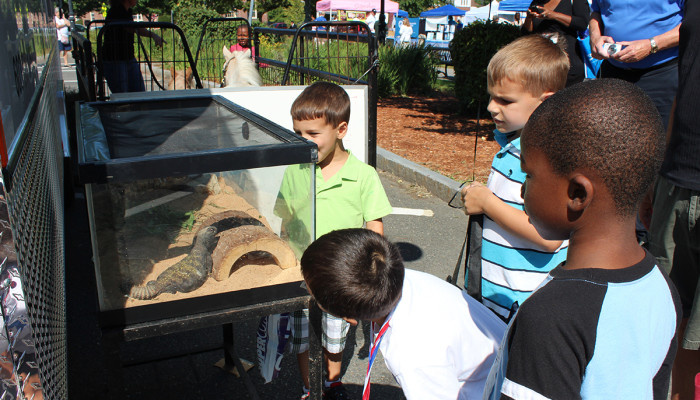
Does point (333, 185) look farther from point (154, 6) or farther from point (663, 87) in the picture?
point (154, 6)

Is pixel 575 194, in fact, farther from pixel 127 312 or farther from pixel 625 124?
pixel 127 312

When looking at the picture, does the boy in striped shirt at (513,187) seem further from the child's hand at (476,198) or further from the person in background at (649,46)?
the person in background at (649,46)

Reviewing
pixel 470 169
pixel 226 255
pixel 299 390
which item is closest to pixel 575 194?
pixel 226 255

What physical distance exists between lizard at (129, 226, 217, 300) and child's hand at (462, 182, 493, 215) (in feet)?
3.20

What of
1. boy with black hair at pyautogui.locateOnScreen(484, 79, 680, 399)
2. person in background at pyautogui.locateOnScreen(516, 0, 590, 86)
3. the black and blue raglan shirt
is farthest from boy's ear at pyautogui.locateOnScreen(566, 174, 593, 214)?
person in background at pyautogui.locateOnScreen(516, 0, 590, 86)

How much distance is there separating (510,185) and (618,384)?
1.07 meters

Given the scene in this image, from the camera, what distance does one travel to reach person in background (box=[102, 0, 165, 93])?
6590 mm

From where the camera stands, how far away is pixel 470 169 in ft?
22.2

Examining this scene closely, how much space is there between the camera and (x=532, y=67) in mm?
2119

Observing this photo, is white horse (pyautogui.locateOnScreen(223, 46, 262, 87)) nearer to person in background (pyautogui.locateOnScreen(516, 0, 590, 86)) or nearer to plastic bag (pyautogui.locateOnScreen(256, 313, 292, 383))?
person in background (pyautogui.locateOnScreen(516, 0, 590, 86))

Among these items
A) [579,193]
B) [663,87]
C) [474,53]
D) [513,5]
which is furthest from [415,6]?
[579,193]

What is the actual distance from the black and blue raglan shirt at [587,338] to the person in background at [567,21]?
4.84 metres

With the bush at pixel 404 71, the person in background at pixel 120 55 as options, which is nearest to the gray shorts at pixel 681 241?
the person in background at pixel 120 55

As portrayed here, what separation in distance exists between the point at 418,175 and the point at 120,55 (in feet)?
12.8
